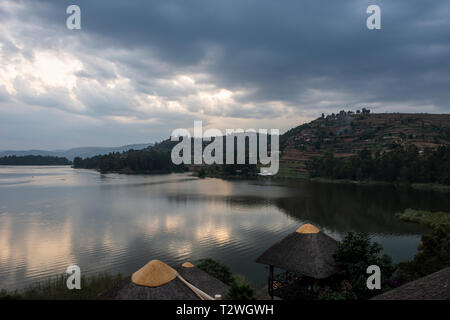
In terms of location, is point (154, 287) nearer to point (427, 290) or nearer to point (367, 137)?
point (427, 290)

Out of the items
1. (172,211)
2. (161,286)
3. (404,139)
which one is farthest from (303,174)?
(161,286)

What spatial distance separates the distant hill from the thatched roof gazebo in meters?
81.5

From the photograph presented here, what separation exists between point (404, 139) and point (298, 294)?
106403mm

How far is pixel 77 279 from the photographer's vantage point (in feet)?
46.8

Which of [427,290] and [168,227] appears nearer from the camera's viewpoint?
[427,290]

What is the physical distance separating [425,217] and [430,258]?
21897mm

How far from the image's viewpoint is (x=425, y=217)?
104 feet

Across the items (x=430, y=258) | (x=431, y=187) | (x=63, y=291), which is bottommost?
(x=431, y=187)

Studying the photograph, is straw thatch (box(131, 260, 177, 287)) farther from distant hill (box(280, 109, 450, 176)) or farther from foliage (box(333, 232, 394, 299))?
distant hill (box(280, 109, 450, 176))

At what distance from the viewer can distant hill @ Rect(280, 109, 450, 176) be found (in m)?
99.5

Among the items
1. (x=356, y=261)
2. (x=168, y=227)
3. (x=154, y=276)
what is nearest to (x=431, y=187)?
(x=168, y=227)

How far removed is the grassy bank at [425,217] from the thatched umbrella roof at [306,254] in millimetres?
22532

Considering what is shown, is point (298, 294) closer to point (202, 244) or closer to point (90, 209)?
point (202, 244)
